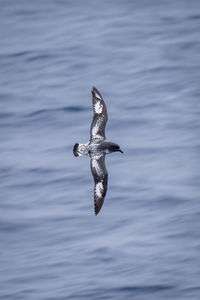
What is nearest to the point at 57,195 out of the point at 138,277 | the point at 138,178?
the point at 138,178

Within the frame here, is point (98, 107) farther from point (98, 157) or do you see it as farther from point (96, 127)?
point (98, 157)

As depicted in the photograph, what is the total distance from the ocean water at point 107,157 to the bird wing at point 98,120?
2.39 m

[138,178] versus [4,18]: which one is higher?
[4,18]

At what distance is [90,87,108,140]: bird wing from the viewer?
1460cm

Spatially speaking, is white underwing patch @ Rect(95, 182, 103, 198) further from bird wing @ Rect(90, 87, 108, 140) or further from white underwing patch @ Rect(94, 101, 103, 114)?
white underwing patch @ Rect(94, 101, 103, 114)

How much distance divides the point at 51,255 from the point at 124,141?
12.5 feet

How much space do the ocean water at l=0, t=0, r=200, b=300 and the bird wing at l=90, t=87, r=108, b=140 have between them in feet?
7.83

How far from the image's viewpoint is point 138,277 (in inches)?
587

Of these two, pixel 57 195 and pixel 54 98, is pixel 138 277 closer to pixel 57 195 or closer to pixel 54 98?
pixel 57 195

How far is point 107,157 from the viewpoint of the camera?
1792cm

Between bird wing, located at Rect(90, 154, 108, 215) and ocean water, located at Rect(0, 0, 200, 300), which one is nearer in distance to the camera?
bird wing, located at Rect(90, 154, 108, 215)

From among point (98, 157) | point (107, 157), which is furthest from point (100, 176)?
point (107, 157)

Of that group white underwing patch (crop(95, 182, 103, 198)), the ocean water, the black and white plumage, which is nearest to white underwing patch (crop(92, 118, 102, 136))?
the black and white plumage

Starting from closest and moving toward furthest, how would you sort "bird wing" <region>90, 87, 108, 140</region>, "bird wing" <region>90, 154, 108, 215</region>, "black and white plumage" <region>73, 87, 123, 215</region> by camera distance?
"black and white plumage" <region>73, 87, 123, 215</region>, "bird wing" <region>90, 154, 108, 215</region>, "bird wing" <region>90, 87, 108, 140</region>
